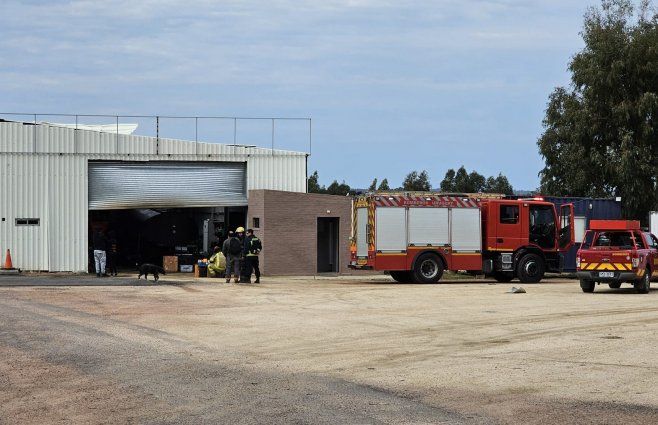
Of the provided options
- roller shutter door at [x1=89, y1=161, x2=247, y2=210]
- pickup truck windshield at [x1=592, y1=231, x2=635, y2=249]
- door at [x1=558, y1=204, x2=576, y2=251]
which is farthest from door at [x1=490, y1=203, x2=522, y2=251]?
roller shutter door at [x1=89, y1=161, x2=247, y2=210]

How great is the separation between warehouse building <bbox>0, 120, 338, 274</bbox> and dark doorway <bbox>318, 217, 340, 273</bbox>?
41mm

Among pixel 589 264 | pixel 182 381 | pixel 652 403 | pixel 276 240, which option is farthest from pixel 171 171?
pixel 652 403

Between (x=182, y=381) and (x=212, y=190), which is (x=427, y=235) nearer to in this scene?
(x=212, y=190)

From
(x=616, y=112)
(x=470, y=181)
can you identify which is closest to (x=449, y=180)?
(x=470, y=181)

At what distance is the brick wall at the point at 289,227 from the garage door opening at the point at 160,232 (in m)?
6.36

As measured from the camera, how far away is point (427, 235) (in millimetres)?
31922

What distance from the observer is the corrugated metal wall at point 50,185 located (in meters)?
37.4

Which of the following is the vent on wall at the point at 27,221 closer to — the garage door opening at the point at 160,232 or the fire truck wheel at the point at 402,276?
the garage door opening at the point at 160,232

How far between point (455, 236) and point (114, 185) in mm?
14486

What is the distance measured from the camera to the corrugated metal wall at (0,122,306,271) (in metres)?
37.4

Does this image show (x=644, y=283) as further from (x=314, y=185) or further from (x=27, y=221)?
(x=314, y=185)

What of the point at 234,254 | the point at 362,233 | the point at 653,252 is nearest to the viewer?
the point at 653,252

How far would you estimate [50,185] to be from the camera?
124ft

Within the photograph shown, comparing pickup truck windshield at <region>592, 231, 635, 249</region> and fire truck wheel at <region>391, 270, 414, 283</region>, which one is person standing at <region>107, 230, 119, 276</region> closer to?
fire truck wheel at <region>391, 270, 414, 283</region>
